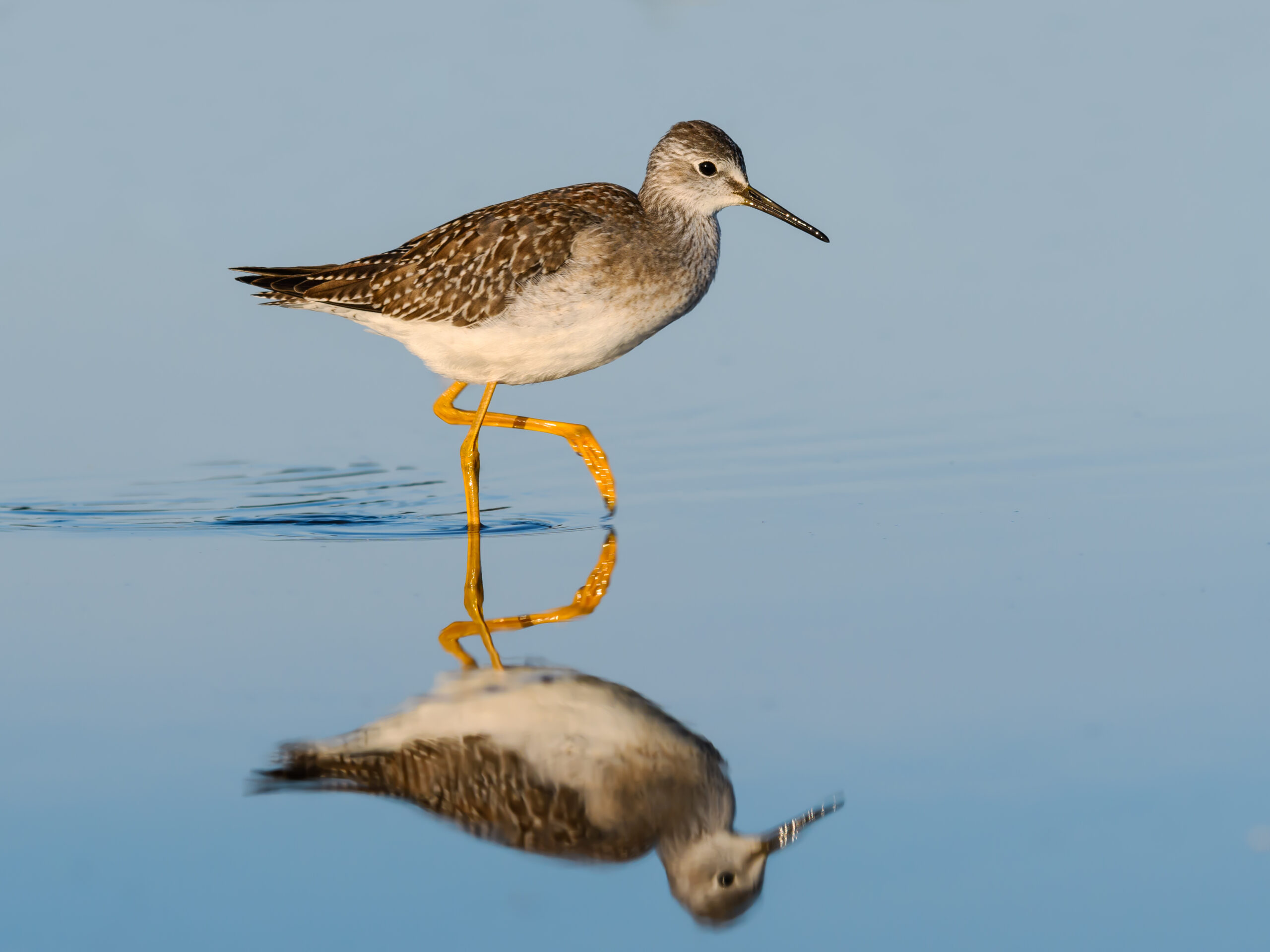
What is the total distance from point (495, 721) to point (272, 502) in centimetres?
460

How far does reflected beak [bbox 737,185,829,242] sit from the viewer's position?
1069 centimetres

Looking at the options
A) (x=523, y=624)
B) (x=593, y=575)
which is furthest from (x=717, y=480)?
(x=523, y=624)

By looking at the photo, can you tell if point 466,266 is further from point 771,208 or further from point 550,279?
point 771,208

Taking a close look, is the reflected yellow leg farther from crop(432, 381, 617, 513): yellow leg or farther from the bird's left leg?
crop(432, 381, 617, 513): yellow leg

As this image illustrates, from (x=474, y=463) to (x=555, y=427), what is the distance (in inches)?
23.9

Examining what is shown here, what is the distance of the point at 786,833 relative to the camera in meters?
5.52

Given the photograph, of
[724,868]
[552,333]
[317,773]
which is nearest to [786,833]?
[724,868]

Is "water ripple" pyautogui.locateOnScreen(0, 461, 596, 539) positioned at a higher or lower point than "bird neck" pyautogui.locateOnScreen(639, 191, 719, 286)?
lower

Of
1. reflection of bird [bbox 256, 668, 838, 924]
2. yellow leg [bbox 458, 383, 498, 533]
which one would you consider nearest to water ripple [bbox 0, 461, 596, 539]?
yellow leg [bbox 458, 383, 498, 533]

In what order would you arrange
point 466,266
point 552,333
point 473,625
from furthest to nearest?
point 466,266 → point 552,333 → point 473,625

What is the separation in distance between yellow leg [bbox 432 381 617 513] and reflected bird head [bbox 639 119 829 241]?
1673 mm

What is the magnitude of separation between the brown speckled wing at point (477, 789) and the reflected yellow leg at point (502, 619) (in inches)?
43.5

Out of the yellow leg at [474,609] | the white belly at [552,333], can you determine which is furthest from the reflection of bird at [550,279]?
the yellow leg at [474,609]

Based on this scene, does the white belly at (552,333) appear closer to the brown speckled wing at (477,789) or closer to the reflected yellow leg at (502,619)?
the reflected yellow leg at (502,619)
